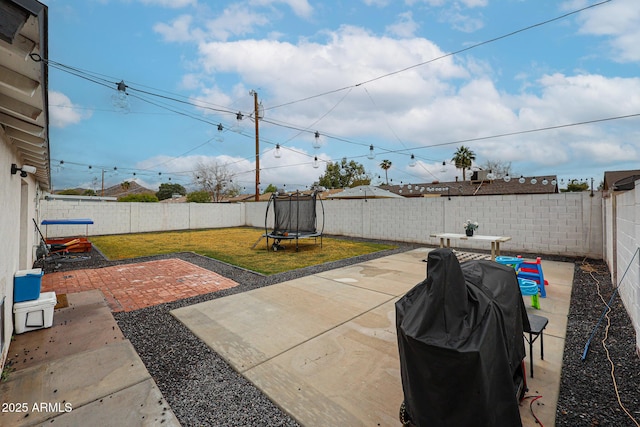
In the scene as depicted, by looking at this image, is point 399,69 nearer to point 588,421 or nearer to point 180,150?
point 588,421

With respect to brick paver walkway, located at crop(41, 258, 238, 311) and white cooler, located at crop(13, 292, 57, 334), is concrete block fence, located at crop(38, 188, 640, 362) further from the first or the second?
white cooler, located at crop(13, 292, 57, 334)

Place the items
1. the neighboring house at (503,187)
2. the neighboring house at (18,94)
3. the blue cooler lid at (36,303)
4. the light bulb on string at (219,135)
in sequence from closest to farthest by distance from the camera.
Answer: the neighboring house at (18,94) < the blue cooler lid at (36,303) < the light bulb on string at (219,135) < the neighboring house at (503,187)

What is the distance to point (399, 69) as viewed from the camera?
316 inches

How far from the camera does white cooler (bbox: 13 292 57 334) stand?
2854 mm

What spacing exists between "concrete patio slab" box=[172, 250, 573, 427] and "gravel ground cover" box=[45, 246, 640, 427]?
0.32 ft

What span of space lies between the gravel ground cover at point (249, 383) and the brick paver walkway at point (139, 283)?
1.76 ft

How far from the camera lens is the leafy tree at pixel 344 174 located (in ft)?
104

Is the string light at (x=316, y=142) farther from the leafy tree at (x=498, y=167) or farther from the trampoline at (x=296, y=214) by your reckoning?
the leafy tree at (x=498, y=167)

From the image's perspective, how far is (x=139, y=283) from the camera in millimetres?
4914

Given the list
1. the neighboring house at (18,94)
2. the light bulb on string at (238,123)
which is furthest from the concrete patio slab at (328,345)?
the light bulb on string at (238,123)

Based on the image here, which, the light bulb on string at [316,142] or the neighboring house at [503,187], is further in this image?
the neighboring house at [503,187]

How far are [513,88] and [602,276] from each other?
6674 millimetres

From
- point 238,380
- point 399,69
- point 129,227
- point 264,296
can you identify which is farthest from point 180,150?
point 238,380

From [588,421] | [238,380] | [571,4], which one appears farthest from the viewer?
[571,4]
